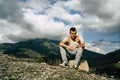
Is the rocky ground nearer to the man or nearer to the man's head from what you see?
the man

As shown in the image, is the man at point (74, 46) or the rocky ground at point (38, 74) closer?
the rocky ground at point (38, 74)

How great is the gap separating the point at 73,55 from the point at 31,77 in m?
6.93

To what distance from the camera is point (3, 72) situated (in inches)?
999

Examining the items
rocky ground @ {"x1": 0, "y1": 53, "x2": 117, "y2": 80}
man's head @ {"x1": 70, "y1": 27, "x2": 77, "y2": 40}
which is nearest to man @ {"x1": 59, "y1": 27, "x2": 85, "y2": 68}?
man's head @ {"x1": 70, "y1": 27, "x2": 77, "y2": 40}

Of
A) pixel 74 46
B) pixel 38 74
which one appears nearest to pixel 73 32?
pixel 74 46

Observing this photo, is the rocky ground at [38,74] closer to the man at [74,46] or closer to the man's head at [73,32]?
the man at [74,46]

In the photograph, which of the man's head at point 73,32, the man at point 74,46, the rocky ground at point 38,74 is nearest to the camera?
the rocky ground at point 38,74

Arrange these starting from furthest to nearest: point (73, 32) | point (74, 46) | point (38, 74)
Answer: point (74, 46), point (73, 32), point (38, 74)

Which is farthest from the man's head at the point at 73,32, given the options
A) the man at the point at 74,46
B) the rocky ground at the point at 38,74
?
the rocky ground at the point at 38,74

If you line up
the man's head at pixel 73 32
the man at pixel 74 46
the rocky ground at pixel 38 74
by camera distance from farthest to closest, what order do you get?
the man at pixel 74 46 < the man's head at pixel 73 32 < the rocky ground at pixel 38 74

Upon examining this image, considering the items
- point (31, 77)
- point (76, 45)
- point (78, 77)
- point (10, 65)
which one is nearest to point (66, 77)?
point (78, 77)

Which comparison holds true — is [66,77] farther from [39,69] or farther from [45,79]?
[39,69]

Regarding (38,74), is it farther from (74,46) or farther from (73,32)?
(73,32)

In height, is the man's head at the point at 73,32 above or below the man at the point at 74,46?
above
